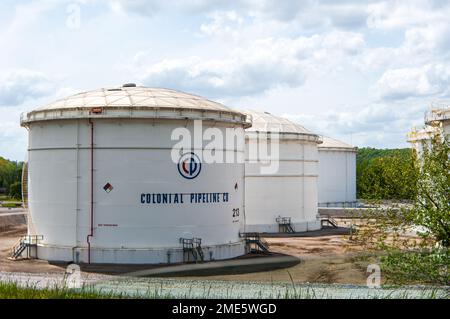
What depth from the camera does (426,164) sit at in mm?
16578

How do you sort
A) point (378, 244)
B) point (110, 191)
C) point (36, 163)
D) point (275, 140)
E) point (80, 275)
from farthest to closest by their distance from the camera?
point (275, 140) → point (36, 163) → point (110, 191) → point (80, 275) → point (378, 244)

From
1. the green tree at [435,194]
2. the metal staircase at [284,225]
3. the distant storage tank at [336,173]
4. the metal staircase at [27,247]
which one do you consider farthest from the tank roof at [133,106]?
the distant storage tank at [336,173]

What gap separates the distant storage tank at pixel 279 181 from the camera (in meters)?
47.5

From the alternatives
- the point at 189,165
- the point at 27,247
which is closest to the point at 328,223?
the point at 189,165

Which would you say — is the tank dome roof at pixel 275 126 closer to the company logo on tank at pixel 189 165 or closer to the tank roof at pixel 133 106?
the tank roof at pixel 133 106

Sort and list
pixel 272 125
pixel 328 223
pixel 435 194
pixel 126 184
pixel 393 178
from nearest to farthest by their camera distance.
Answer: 1. pixel 435 194
2. pixel 393 178
3. pixel 126 184
4. pixel 272 125
5. pixel 328 223

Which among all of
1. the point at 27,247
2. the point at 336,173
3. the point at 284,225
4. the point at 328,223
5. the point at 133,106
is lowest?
the point at 328,223

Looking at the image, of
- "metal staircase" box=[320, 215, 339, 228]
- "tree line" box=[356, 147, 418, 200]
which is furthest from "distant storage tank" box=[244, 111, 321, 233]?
"tree line" box=[356, 147, 418, 200]

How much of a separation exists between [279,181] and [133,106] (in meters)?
19.7

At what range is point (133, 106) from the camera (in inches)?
1229

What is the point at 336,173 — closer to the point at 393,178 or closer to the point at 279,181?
the point at 279,181

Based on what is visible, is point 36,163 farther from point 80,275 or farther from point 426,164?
point 426,164
